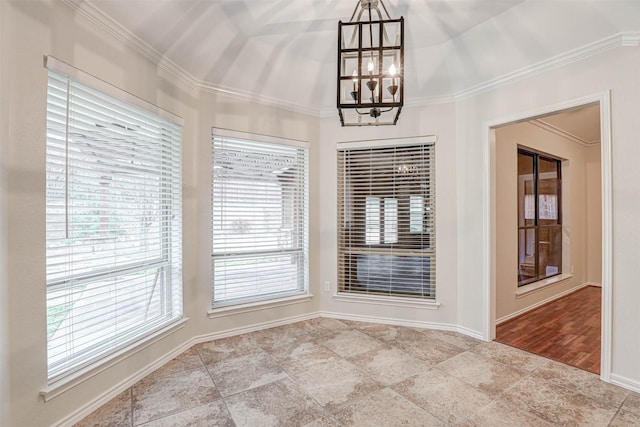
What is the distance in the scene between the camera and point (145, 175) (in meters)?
2.63

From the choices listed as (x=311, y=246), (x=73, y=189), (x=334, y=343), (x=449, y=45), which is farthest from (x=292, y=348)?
(x=449, y=45)

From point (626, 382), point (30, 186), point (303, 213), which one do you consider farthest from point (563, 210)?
point (30, 186)

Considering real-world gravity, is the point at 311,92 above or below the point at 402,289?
above

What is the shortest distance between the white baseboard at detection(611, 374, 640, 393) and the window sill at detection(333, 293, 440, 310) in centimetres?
153

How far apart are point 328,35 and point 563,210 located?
5.10 m

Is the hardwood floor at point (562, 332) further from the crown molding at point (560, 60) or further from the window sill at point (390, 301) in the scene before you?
the crown molding at point (560, 60)

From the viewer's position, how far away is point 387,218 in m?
3.83

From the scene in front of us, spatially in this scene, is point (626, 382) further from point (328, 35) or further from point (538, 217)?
point (328, 35)

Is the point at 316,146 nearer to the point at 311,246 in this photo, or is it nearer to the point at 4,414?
the point at 311,246

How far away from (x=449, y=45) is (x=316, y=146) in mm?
1812

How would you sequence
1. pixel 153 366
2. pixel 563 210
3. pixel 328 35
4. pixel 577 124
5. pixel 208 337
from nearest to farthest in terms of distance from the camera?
pixel 153 366, pixel 328 35, pixel 208 337, pixel 577 124, pixel 563 210

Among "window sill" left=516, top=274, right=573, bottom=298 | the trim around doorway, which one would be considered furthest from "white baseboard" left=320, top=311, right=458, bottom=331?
"window sill" left=516, top=274, right=573, bottom=298

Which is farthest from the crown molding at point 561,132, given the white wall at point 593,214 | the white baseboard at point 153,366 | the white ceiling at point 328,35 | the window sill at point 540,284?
the white baseboard at point 153,366

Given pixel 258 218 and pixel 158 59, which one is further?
pixel 258 218
